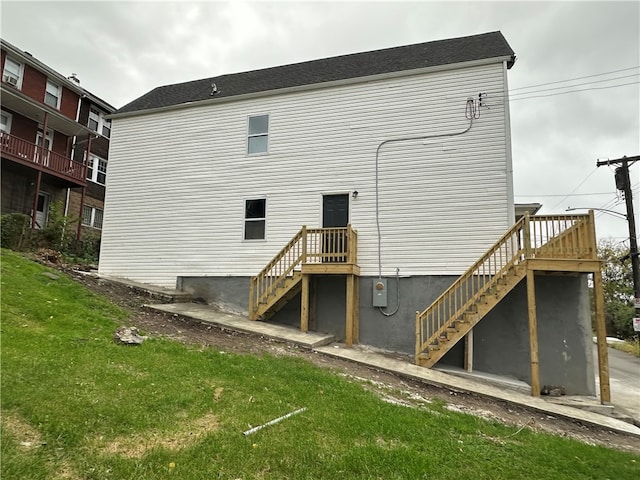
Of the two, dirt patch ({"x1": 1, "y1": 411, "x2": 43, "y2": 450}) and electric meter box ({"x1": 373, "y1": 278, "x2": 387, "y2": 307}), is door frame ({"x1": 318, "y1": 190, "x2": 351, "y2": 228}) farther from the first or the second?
dirt patch ({"x1": 1, "y1": 411, "x2": 43, "y2": 450})

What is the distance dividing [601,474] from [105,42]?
57.9ft

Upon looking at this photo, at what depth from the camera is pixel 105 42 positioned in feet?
45.6

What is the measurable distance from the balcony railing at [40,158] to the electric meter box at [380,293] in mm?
15315

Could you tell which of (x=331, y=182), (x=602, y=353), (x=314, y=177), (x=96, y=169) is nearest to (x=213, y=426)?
(x=602, y=353)

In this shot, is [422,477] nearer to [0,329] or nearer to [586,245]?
[0,329]

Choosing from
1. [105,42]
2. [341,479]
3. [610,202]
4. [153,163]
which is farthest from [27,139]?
[610,202]

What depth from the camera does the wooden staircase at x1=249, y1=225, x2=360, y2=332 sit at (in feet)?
33.6

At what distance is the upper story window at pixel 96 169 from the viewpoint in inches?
837

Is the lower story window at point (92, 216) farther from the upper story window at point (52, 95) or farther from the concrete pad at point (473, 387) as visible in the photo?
the concrete pad at point (473, 387)

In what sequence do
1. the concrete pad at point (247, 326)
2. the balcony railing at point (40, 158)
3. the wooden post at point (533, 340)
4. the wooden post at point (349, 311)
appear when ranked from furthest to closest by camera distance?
the balcony railing at point (40, 158), the wooden post at point (349, 311), the concrete pad at point (247, 326), the wooden post at point (533, 340)

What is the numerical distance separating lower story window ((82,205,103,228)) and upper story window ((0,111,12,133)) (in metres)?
5.14

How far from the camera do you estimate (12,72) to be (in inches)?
667

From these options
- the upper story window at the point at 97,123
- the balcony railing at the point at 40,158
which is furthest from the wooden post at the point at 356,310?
the upper story window at the point at 97,123

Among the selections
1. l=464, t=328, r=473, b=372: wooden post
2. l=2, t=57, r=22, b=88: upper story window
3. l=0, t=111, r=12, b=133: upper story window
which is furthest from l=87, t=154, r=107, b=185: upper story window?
l=464, t=328, r=473, b=372: wooden post
